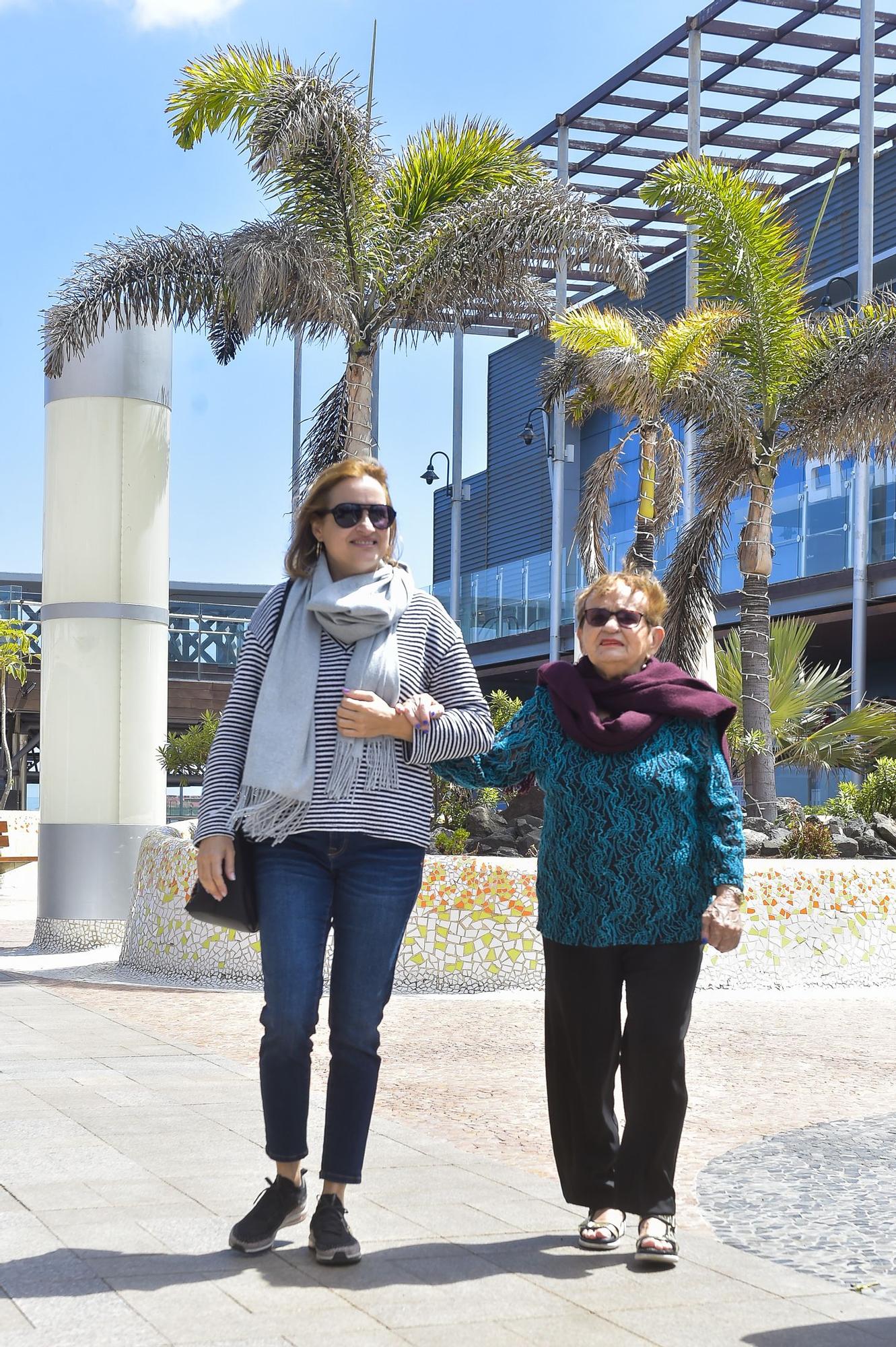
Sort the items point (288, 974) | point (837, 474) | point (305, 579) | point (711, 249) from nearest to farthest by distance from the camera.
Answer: point (288, 974) → point (305, 579) → point (711, 249) → point (837, 474)

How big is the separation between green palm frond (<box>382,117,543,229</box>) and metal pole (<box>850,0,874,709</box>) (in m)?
9.63

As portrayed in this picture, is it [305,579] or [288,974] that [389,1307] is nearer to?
Answer: [288,974]

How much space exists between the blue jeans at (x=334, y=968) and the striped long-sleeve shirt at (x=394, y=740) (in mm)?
62

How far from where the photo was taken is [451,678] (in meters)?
3.89

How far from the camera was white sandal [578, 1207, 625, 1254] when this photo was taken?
12.2 ft

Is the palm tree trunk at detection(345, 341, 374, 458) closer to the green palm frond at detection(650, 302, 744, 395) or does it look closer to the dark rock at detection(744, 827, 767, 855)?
the green palm frond at detection(650, 302, 744, 395)

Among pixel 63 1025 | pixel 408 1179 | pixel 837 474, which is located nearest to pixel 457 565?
pixel 837 474

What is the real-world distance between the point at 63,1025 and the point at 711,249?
980 cm

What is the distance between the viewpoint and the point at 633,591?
3.96 meters

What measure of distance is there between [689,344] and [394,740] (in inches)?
457

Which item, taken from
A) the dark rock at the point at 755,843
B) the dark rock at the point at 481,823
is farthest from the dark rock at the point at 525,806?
the dark rock at the point at 755,843

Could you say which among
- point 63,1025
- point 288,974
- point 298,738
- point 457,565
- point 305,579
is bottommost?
point 63,1025

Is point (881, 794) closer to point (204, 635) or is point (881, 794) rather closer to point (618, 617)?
point (618, 617)

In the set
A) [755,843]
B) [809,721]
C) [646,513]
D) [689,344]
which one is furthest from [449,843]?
[809,721]
